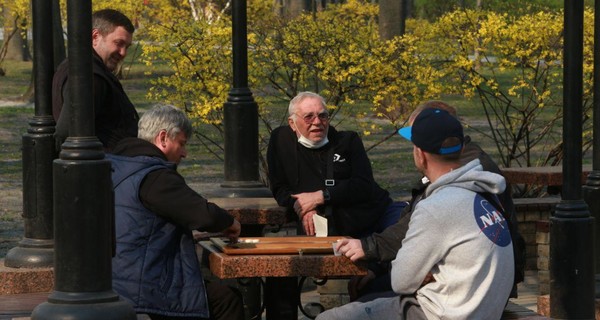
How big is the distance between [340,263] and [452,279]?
1.02 meters

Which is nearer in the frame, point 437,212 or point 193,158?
point 437,212

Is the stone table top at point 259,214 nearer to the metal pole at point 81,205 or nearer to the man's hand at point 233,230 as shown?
the man's hand at point 233,230

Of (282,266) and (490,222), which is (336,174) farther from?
(490,222)

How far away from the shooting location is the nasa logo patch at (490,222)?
4836 millimetres

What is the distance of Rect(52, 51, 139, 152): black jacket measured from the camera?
6.63 metres

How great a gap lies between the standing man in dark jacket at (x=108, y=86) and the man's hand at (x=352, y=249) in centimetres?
149

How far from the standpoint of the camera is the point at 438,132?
16.2ft

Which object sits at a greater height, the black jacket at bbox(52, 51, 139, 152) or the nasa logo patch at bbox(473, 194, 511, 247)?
the black jacket at bbox(52, 51, 139, 152)

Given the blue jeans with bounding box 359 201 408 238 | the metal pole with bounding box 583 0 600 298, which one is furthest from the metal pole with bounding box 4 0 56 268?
the metal pole with bounding box 583 0 600 298

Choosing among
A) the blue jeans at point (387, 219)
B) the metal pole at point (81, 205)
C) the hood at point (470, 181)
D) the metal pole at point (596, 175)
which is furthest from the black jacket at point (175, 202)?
the metal pole at point (596, 175)

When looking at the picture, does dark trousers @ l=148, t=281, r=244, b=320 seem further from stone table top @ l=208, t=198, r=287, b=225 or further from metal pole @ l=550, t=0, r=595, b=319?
metal pole @ l=550, t=0, r=595, b=319

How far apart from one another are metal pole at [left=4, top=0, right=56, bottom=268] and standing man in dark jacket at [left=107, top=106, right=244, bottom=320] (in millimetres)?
1278

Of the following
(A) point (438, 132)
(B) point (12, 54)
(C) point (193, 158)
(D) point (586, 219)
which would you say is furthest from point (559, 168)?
(B) point (12, 54)

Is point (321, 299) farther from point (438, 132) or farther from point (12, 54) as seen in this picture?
point (12, 54)
